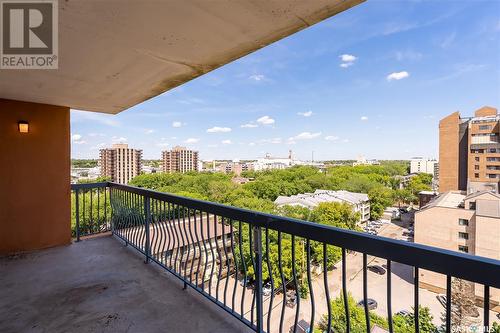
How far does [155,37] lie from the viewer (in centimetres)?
194

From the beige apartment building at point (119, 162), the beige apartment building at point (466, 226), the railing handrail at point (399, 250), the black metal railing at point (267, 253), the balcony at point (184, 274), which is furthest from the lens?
the beige apartment building at point (119, 162)

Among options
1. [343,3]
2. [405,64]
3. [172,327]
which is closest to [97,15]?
[343,3]

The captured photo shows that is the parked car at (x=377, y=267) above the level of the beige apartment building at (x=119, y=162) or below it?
below

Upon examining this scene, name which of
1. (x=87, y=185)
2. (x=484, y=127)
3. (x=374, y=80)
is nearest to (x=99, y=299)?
(x=87, y=185)

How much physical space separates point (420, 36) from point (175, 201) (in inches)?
1285

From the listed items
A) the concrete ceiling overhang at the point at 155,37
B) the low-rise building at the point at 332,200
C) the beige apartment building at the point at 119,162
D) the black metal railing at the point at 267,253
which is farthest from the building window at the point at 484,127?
the beige apartment building at the point at 119,162

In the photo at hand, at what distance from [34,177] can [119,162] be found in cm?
4524

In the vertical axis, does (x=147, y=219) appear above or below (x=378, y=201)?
above

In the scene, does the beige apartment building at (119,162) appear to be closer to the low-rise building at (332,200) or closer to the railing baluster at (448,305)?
Result: the low-rise building at (332,200)

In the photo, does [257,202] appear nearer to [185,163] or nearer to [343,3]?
[343,3]

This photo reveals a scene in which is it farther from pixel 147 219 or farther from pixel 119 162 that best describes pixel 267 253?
pixel 119 162

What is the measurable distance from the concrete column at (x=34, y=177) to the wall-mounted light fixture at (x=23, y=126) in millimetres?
51

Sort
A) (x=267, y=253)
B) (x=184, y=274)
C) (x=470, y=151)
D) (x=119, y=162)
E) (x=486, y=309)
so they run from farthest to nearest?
(x=119, y=162) < (x=470, y=151) < (x=184, y=274) < (x=267, y=253) < (x=486, y=309)

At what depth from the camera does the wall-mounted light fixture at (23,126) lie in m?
3.75
